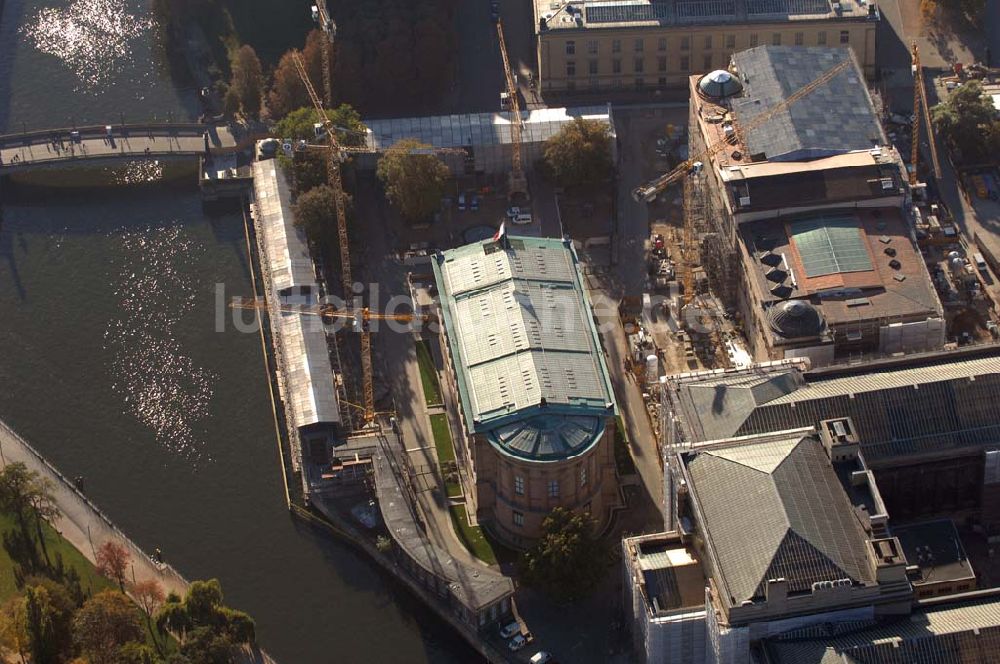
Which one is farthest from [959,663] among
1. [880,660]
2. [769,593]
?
[769,593]

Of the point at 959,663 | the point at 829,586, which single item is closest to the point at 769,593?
the point at 829,586

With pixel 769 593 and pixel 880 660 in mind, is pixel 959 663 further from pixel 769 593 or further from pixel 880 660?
pixel 769 593

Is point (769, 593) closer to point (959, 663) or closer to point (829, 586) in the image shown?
point (829, 586)
